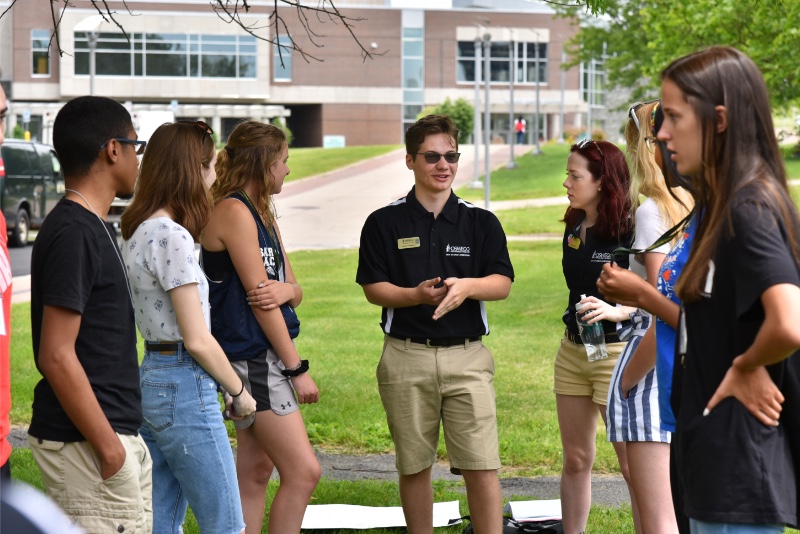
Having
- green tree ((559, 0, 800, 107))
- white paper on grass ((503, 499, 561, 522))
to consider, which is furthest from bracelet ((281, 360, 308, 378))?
green tree ((559, 0, 800, 107))

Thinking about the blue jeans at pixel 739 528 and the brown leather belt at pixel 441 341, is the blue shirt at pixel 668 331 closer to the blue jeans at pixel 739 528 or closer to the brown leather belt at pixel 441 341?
the blue jeans at pixel 739 528

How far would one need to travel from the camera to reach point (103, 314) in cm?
322

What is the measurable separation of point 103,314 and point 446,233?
6.71 ft

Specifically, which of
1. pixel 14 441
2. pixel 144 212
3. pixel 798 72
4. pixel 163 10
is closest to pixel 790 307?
pixel 144 212

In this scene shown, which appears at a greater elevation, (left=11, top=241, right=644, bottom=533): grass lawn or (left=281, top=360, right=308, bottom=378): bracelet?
(left=281, top=360, right=308, bottom=378): bracelet

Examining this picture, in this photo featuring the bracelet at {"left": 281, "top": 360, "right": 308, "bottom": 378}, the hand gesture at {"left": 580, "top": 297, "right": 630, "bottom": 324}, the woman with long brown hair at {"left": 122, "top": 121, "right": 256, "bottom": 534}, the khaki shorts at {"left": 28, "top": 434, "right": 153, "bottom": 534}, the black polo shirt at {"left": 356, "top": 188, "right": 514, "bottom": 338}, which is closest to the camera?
the khaki shorts at {"left": 28, "top": 434, "right": 153, "bottom": 534}

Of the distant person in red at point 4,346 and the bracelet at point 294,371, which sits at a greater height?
the distant person in red at point 4,346

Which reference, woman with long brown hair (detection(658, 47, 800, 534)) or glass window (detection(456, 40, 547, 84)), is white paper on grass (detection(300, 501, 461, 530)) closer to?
woman with long brown hair (detection(658, 47, 800, 534))

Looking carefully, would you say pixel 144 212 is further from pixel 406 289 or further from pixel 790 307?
pixel 790 307

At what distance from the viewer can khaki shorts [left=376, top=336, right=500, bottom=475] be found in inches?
190

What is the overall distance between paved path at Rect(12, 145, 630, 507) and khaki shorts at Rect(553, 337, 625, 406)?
4.85 ft

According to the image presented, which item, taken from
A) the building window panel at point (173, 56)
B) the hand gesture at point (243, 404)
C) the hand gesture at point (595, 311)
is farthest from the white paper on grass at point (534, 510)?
the building window panel at point (173, 56)

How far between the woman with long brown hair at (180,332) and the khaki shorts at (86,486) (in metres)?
0.47

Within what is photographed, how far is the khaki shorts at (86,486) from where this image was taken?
3189mm
